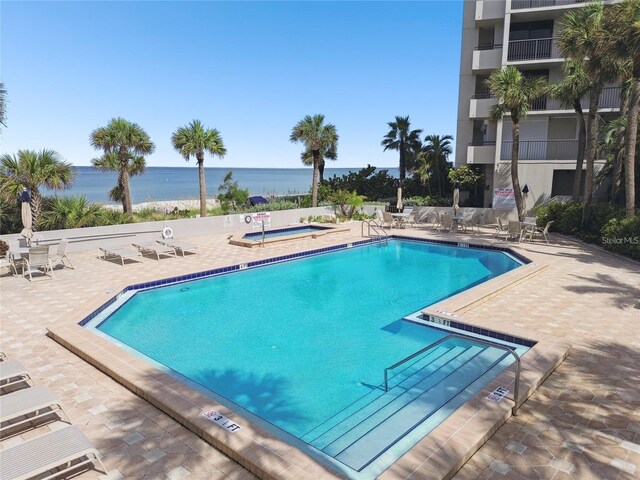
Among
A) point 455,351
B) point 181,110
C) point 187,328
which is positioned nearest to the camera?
point 455,351

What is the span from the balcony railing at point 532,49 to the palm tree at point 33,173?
22.3 m

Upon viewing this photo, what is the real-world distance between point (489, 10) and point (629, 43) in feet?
38.9

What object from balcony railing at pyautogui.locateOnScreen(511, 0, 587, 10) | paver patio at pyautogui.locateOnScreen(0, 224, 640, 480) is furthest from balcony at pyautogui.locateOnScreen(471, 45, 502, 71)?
paver patio at pyautogui.locateOnScreen(0, 224, 640, 480)

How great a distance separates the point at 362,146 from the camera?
7425cm

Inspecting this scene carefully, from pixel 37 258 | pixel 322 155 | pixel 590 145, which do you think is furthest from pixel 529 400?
pixel 322 155

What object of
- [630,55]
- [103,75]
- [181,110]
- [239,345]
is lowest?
[239,345]

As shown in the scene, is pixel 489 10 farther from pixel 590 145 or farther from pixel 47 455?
pixel 47 455

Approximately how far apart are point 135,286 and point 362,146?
67.1 meters

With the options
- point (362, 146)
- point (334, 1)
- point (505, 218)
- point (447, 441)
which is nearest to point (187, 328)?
point (447, 441)

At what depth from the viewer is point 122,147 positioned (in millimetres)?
18969

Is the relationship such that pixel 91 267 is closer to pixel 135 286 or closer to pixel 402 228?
pixel 135 286

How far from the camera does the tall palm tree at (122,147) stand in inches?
737

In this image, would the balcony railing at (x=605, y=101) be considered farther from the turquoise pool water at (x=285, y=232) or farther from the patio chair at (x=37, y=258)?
the patio chair at (x=37, y=258)

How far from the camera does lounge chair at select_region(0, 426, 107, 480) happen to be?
11.4 ft
